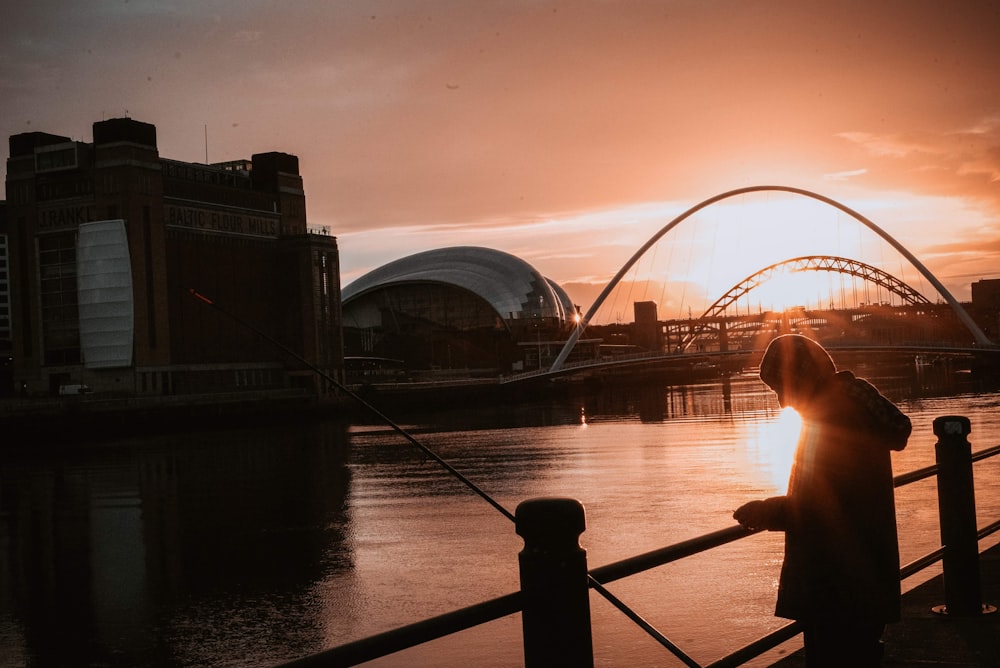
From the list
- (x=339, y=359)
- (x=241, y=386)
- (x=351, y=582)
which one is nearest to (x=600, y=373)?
(x=339, y=359)

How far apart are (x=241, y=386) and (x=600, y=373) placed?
48630mm

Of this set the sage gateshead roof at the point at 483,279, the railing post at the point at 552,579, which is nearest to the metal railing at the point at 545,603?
the railing post at the point at 552,579

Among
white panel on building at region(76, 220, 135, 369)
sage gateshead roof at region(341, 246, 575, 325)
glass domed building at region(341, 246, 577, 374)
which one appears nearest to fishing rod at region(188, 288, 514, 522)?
white panel on building at region(76, 220, 135, 369)

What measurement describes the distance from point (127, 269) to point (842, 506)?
78.8 m

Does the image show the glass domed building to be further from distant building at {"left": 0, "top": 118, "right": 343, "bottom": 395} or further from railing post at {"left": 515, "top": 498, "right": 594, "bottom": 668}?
railing post at {"left": 515, "top": 498, "right": 594, "bottom": 668}

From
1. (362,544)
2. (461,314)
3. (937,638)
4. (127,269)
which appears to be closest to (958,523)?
(937,638)

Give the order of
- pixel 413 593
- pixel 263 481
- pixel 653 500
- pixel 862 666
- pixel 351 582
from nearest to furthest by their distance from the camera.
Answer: pixel 862 666, pixel 413 593, pixel 351 582, pixel 653 500, pixel 263 481

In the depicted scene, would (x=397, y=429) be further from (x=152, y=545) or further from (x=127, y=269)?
(x=127, y=269)

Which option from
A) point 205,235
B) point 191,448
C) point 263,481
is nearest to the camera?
point 263,481

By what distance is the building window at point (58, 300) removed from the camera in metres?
80.1

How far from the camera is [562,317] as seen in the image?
14225 cm

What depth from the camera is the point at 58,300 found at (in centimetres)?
8125

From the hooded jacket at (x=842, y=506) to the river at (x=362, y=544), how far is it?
5.39m

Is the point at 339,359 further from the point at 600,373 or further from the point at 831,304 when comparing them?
the point at 831,304
